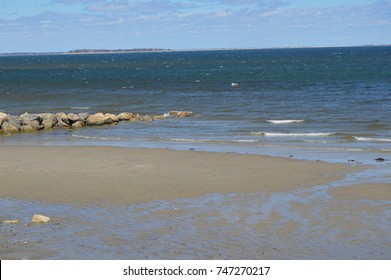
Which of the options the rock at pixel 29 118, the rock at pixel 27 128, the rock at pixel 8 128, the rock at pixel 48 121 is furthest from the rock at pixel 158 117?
the rock at pixel 8 128

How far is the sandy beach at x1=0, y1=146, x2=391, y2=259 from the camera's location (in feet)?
35.3

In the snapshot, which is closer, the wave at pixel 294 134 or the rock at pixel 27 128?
the wave at pixel 294 134

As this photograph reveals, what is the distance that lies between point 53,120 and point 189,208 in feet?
66.5

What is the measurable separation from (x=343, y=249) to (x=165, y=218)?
3.74 meters

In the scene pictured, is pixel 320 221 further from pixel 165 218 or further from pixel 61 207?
pixel 61 207

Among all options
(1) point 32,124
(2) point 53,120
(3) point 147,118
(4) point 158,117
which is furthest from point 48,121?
(4) point 158,117

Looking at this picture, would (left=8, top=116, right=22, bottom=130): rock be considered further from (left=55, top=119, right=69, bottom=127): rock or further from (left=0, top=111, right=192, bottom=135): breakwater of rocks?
(left=55, top=119, right=69, bottom=127): rock

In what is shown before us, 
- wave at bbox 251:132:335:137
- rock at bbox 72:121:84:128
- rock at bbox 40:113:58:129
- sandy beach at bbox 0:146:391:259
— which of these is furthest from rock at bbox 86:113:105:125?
sandy beach at bbox 0:146:391:259

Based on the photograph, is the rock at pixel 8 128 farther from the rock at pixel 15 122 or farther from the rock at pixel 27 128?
the rock at pixel 27 128

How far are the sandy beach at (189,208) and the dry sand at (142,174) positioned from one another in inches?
1.1

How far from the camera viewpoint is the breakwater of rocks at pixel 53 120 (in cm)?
3086

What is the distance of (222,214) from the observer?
1327cm

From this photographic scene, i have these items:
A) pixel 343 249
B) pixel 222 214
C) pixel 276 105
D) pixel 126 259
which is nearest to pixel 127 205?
pixel 222 214
